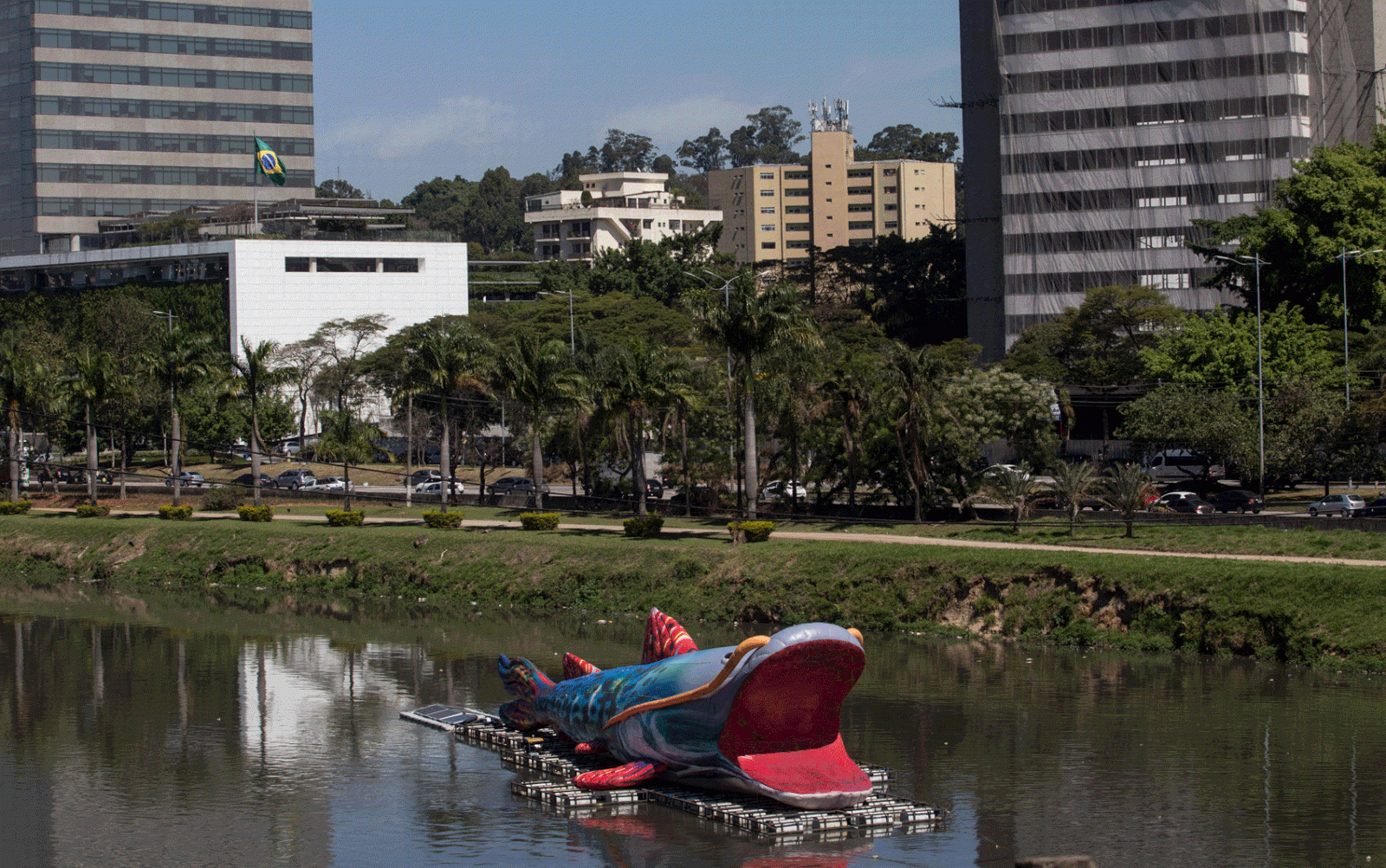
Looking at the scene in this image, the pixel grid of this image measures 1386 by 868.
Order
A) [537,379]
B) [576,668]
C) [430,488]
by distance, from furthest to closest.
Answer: [430,488], [537,379], [576,668]

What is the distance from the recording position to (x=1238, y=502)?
197ft

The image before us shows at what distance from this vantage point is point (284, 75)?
140 m

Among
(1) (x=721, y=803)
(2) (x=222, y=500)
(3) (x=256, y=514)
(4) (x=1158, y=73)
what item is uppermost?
(4) (x=1158, y=73)

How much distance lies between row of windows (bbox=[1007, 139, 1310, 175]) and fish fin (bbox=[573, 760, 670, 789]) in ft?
307

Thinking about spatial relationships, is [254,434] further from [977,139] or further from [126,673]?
[977,139]

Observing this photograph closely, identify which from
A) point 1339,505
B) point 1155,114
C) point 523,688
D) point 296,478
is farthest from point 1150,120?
point 523,688

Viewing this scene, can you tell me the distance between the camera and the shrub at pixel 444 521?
58.8 metres

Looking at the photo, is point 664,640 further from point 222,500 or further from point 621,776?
point 222,500

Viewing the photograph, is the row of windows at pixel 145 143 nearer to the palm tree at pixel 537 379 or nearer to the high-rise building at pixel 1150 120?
the high-rise building at pixel 1150 120

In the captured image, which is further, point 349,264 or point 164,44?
point 164,44

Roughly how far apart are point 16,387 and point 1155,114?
83307 mm

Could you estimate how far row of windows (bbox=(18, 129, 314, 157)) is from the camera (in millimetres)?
134500

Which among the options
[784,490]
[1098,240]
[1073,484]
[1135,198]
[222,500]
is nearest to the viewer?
[1073,484]

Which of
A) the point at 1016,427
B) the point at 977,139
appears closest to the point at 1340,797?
the point at 1016,427
